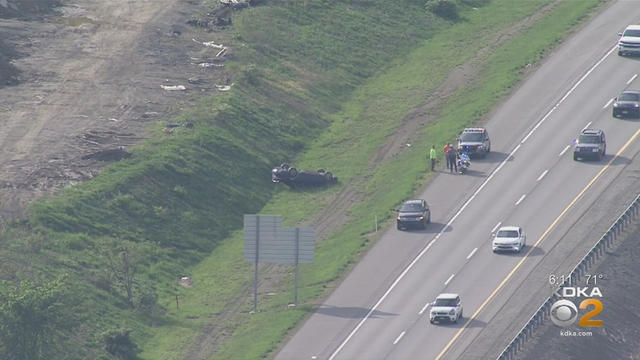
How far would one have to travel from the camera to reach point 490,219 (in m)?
106

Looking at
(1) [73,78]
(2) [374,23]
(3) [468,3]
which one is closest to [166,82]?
(1) [73,78]

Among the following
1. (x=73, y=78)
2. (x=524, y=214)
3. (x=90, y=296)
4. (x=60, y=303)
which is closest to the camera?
(x=60, y=303)

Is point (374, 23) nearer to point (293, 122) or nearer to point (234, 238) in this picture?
point (293, 122)

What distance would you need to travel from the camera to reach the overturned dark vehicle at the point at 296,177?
11531cm

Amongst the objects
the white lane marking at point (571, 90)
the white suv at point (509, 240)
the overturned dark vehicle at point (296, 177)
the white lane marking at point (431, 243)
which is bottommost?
the overturned dark vehicle at point (296, 177)

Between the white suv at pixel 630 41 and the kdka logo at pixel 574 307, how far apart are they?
41987 millimetres

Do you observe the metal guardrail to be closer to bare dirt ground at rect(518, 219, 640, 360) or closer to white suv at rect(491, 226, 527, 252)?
bare dirt ground at rect(518, 219, 640, 360)

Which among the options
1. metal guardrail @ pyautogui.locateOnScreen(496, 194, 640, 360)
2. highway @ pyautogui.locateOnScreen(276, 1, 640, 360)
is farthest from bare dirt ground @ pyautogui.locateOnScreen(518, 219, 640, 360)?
highway @ pyautogui.locateOnScreen(276, 1, 640, 360)

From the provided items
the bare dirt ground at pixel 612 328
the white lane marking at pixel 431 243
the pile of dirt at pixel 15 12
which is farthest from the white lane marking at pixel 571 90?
the pile of dirt at pixel 15 12

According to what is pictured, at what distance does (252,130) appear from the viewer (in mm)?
121812

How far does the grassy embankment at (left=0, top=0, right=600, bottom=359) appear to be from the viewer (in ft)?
322

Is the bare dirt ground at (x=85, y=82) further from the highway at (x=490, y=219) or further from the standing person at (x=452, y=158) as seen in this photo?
the highway at (x=490, y=219)

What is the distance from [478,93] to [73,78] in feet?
97.7

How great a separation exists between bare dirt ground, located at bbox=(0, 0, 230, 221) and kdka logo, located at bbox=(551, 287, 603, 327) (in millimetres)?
33303
